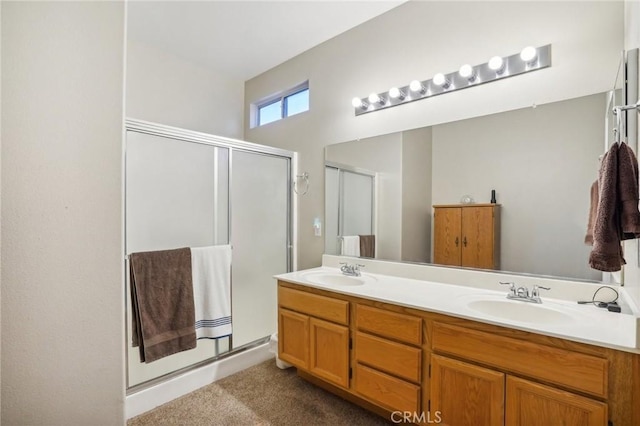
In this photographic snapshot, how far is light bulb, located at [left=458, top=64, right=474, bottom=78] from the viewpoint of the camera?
194 cm

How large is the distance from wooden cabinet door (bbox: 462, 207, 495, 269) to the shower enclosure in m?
1.66

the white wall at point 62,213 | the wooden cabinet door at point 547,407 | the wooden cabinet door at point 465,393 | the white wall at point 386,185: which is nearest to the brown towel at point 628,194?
the wooden cabinet door at point 547,407

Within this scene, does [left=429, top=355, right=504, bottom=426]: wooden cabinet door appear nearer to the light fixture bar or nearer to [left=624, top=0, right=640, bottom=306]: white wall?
[left=624, top=0, right=640, bottom=306]: white wall

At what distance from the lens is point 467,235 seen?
2.00 metres

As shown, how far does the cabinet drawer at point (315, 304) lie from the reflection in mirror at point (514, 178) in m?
0.67

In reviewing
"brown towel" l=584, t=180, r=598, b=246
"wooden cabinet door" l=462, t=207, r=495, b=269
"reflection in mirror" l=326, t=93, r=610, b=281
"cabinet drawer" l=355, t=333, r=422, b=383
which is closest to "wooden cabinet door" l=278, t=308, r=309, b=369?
"cabinet drawer" l=355, t=333, r=422, b=383

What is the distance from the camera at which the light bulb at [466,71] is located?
1940 millimetres

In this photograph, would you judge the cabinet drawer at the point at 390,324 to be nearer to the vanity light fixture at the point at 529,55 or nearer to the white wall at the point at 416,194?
the white wall at the point at 416,194

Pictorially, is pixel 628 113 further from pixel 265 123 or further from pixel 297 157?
pixel 265 123

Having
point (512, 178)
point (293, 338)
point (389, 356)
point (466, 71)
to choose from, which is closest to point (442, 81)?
point (466, 71)

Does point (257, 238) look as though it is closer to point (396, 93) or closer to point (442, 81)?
point (396, 93)

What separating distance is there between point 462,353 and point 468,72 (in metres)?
1.67

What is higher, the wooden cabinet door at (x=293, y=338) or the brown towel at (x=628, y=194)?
the brown towel at (x=628, y=194)

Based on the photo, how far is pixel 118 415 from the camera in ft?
2.45
